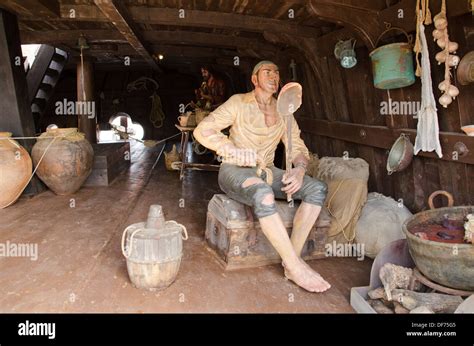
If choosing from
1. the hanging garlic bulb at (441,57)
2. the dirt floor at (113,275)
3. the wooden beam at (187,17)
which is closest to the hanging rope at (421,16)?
the hanging garlic bulb at (441,57)

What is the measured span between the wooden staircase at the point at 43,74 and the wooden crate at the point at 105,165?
8.17 feet

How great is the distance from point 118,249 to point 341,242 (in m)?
2.01

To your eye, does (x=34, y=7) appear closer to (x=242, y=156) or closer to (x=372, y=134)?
(x=242, y=156)

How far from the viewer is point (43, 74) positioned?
348 inches

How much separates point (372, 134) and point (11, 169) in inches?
163

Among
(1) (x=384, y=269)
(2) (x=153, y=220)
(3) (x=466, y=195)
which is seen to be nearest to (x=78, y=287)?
(2) (x=153, y=220)

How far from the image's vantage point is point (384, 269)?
8.66ft

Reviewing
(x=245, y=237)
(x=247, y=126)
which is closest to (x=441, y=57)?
(x=247, y=126)

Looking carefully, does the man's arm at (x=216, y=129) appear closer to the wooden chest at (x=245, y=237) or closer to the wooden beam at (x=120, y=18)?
the wooden chest at (x=245, y=237)

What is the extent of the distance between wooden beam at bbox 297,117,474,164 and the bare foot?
4.33 ft

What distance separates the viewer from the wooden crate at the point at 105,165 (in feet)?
21.3

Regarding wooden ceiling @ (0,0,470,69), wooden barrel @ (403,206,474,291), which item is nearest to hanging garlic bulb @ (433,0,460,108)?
wooden ceiling @ (0,0,470,69)

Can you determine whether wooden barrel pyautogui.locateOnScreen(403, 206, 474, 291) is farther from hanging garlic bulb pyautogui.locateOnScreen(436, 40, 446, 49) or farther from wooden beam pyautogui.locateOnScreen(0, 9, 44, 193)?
wooden beam pyautogui.locateOnScreen(0, 9, 44, 193)

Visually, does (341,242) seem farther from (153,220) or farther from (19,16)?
(19,16)
